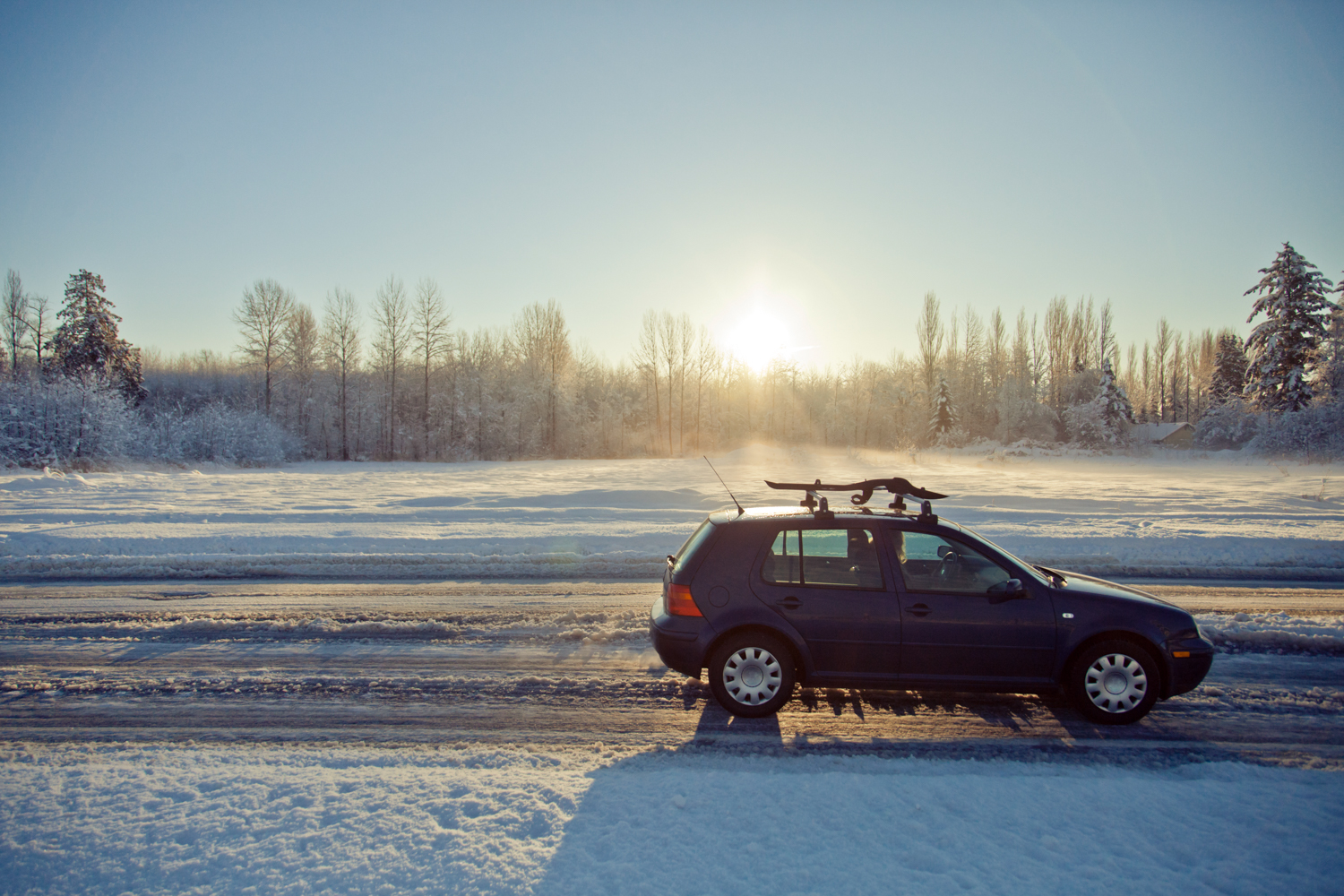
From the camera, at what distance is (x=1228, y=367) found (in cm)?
5781

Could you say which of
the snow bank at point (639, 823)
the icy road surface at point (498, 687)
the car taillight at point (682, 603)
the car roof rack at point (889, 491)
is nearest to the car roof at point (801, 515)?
the car roof rack at point (889, 491)

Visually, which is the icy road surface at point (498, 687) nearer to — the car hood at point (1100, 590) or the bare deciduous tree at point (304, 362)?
the car hood at point (1100, 590)

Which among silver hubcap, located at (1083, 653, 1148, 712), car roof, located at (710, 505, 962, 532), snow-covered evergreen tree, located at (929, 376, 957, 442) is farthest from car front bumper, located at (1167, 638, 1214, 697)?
snow-covered evergreen tree, located at (929, 376, 957, 442)

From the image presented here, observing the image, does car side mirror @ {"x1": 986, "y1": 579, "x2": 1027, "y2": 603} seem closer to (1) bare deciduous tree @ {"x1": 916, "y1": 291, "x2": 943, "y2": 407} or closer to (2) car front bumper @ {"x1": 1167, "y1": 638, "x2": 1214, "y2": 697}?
(2) car front bumper @ {"x1": 1167, "y1": 638, "x2": 1214, "y2": 697}

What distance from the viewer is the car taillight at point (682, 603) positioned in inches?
193

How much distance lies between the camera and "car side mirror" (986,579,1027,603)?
4809mm

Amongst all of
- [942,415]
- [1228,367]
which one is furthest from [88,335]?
[1228,367]

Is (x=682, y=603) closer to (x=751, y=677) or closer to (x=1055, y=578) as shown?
(x=751, y=677)

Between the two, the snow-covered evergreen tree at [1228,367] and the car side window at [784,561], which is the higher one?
the snow-covered evergreen tree at [1228,367]

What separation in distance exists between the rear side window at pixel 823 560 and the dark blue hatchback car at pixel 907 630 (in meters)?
0.01

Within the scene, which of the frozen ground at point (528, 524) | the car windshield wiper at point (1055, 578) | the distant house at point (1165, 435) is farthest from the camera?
the distant house at point (1165, 435)

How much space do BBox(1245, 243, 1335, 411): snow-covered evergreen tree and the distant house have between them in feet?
41.5

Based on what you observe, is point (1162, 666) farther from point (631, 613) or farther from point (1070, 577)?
point (631, 613)

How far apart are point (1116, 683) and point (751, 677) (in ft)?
9.31
